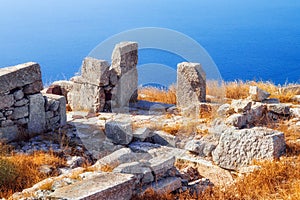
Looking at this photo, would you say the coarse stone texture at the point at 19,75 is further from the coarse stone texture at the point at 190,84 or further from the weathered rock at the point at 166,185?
the weathered rock at the point at 166,185

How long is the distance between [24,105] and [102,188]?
A: 14.5 feet

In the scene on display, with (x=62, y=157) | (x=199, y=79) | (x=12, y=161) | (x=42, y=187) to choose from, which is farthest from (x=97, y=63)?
(x=42, y=187)

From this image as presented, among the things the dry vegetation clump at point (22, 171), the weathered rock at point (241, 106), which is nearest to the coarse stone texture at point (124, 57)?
the weathered rock at point (241, 106)

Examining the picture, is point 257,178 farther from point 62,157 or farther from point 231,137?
point 62,157

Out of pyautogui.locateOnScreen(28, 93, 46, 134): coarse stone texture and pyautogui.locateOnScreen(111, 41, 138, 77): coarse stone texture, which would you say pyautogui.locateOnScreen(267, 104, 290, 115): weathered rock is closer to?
pyautogui.locateOnScreen(111, 41, 138, 77): coarse stone texture

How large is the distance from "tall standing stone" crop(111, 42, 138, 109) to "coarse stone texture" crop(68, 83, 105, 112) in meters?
0.41

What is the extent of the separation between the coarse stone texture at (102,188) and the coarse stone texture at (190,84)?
5.65 meters

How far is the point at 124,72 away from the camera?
11.7 meters

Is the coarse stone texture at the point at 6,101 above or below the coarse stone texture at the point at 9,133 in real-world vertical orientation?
above

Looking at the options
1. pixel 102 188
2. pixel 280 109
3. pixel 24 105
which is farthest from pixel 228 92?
pixel 102 188

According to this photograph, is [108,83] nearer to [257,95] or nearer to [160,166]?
[257,95]

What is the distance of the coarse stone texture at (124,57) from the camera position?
11.6 meters

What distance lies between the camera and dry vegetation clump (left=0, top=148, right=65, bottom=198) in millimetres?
6304

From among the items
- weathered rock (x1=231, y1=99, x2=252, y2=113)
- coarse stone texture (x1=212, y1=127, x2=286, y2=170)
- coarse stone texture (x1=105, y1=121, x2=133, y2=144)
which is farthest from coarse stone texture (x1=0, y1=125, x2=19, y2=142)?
weathered rock (x1=231, y1=99, x2=252, y2=113)
